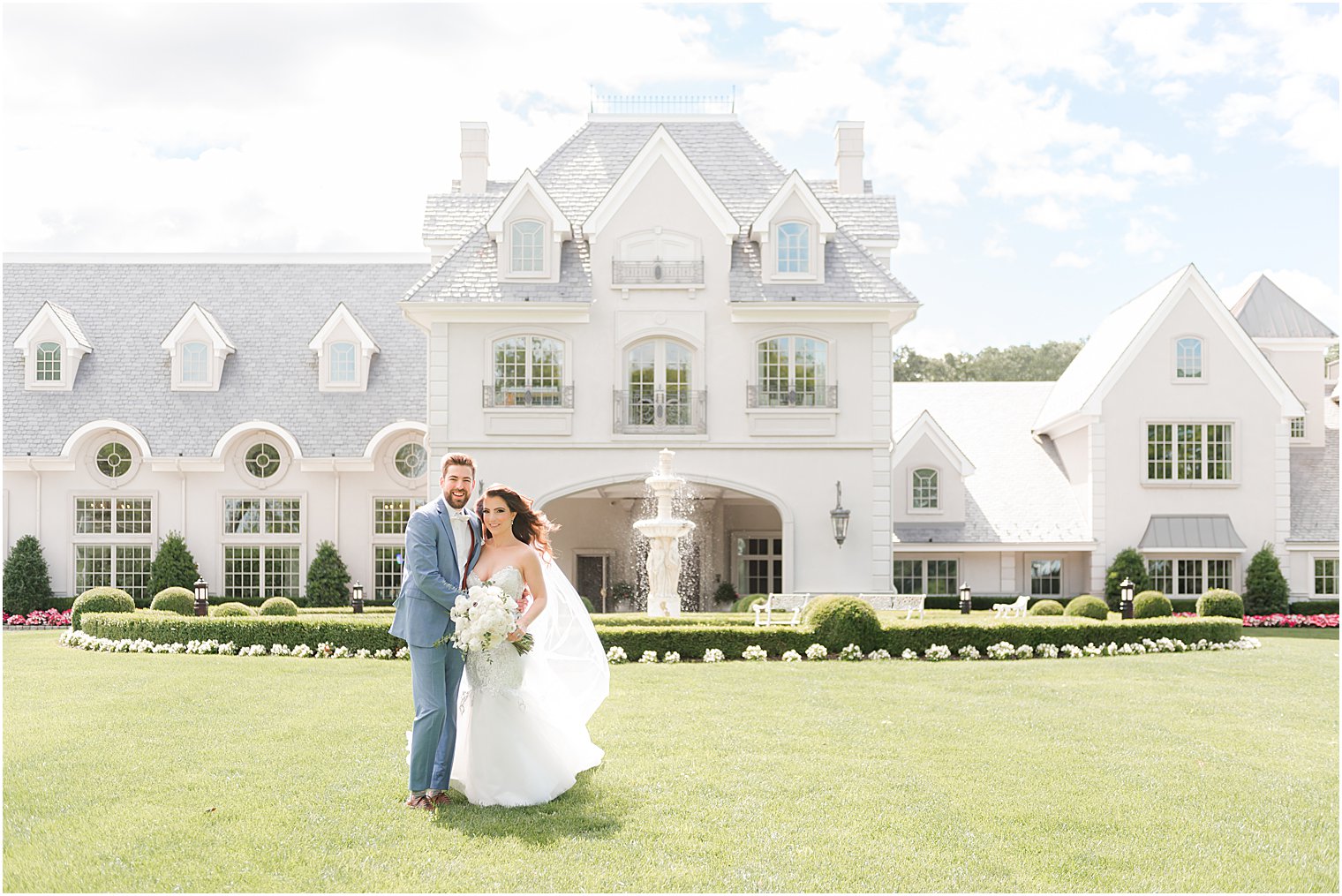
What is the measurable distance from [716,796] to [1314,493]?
28.1m


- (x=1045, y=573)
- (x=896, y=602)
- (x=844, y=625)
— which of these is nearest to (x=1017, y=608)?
(x=896, y=602)

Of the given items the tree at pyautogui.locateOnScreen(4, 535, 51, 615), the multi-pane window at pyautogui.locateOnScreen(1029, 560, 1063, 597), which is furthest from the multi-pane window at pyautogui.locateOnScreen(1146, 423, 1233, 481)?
the tree at pyautogui.locateOnScreen(4, 535, 51, 615)

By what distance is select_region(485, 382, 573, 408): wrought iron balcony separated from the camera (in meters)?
25.7

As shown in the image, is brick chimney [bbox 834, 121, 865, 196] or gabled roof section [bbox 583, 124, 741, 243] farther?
brick chimney [bbox 834, 121, 865, 196]

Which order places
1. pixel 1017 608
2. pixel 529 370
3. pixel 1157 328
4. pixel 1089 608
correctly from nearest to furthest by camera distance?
pixel 1089 608 < pixel 1017 608 < pixel 529 370 < pixel 1157 328

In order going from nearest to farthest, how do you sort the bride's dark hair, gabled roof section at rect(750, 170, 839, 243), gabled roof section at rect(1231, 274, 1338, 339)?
the bride's dark hair, gabled roof section at rect(750, 170, 839, 243), gabled roof section at rect(1231, 274, 1338, 339)

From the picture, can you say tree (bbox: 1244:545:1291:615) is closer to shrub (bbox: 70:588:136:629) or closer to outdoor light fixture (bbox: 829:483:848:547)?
outdoor light fixture (bbox: 829:483:848:547)

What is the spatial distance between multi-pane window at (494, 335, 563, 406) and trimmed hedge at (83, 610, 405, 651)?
25.4ft

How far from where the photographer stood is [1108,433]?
29.0m

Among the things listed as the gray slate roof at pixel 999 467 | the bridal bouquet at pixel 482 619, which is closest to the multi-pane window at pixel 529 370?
the gray slate roof at pixel 999 467

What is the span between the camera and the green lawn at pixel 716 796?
6.42 meters

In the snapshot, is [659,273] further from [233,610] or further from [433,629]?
[433,629]

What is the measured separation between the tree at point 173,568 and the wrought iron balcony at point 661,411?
11.3 metres

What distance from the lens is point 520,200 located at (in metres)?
25.8
